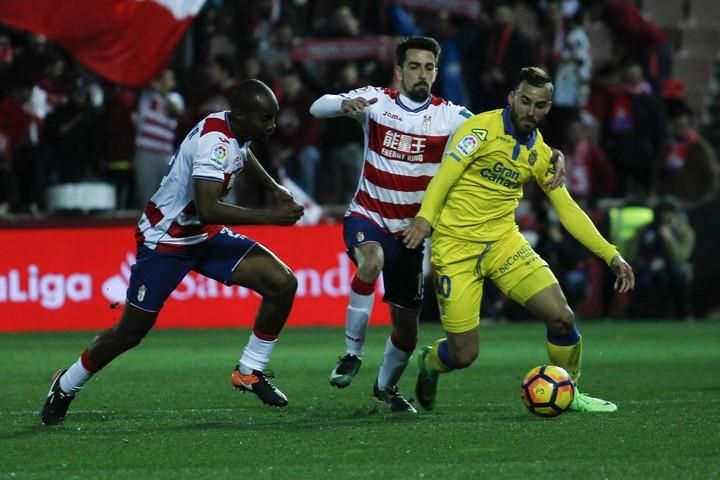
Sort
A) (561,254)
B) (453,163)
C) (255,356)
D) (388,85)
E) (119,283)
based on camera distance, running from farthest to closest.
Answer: (561,254), (388,85), (119,283), (255,356), (453,163)

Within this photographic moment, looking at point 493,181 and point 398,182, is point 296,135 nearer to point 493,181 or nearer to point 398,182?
point 398,182

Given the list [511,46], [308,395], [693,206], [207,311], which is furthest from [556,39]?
[308,395]

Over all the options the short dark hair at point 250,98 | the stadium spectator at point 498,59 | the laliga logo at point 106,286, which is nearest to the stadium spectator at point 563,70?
the stadium spectator at point 498,59

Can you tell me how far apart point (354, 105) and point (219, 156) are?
1172 millimetres

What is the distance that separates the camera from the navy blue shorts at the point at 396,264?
1025 centimetres

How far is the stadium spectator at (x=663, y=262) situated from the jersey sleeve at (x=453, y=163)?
11581 mm

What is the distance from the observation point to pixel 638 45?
2323cm

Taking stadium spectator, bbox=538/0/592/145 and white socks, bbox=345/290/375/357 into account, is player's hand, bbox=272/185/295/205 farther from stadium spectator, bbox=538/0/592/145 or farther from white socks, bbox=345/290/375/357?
stadium spectator, bbox=538/0/592/145

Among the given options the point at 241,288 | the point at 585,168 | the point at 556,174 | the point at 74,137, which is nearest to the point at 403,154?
the point at 556,174

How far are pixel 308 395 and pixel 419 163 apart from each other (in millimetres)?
2171

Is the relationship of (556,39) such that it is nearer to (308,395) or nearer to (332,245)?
(332,245)

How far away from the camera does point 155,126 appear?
18.7 meters

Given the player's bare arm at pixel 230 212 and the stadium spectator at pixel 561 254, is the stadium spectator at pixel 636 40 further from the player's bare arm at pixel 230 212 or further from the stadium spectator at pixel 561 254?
the player's bare arm at pixel 230 212

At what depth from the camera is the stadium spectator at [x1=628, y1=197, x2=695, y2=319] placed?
68.3 ft
